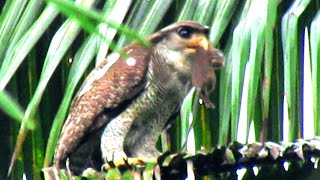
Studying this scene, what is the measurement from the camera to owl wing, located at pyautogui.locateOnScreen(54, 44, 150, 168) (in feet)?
7.43

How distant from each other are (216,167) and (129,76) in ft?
3.54

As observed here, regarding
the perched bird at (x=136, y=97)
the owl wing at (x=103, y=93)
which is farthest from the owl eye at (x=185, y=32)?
the owl wing at (x=103, y=93)

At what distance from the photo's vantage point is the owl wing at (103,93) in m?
2.26

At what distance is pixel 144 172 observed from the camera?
1479 millimetres

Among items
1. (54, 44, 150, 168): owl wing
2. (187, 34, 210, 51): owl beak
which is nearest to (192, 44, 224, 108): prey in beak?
(187, 34, 210, 51): owl beak

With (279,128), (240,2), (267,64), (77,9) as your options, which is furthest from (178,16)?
(77,9)

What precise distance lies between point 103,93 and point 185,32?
294 millimetres

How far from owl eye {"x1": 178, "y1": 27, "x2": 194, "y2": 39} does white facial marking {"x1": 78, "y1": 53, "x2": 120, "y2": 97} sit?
0.69 feet

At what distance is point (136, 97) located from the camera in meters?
2.47

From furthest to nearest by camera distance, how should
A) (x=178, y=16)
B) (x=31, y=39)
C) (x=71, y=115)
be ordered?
(x=71, y=115)
(x=178, y=16)
(x=31, y=39)

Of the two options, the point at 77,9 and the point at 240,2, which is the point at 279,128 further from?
the point at 77,9

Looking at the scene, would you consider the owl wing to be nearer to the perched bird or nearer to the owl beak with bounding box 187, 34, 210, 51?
the perched bird

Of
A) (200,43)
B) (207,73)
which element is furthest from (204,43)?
(207,73)

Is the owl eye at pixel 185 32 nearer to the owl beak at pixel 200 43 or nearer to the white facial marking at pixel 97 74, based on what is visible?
the owl beak at pixel 200 43
